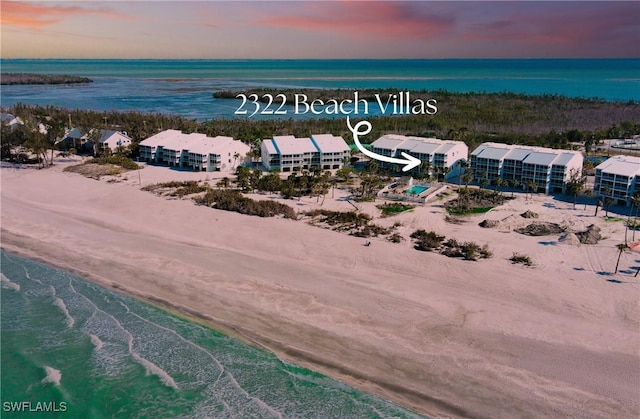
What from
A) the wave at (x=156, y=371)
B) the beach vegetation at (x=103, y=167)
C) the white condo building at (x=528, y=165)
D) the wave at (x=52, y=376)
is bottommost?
the wave at (x=52, y=376)

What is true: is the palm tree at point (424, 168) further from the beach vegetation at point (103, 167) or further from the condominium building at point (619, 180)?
the beach vegetation at point (103, 167)

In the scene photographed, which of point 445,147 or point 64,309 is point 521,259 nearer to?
point 445,147

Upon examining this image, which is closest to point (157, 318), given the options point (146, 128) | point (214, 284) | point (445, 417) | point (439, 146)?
point (214, 284)

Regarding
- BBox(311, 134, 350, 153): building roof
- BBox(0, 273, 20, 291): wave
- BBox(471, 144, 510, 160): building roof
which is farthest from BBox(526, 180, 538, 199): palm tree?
BBox(0, 273, 20, 291): wave

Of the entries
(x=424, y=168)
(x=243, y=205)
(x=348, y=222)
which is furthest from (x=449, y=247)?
(x=424, y=168)

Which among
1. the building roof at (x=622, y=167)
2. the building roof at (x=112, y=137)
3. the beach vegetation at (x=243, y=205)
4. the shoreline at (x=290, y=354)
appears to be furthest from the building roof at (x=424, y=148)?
the building roof at (x=112, y=137)

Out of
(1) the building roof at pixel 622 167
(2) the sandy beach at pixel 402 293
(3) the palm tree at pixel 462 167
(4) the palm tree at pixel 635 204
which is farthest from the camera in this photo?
(3) the palm tree at pixel 462 167

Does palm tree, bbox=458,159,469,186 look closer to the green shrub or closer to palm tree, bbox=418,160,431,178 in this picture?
palm tree, bbox=418,160,431,178

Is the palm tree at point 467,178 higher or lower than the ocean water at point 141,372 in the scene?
higher
